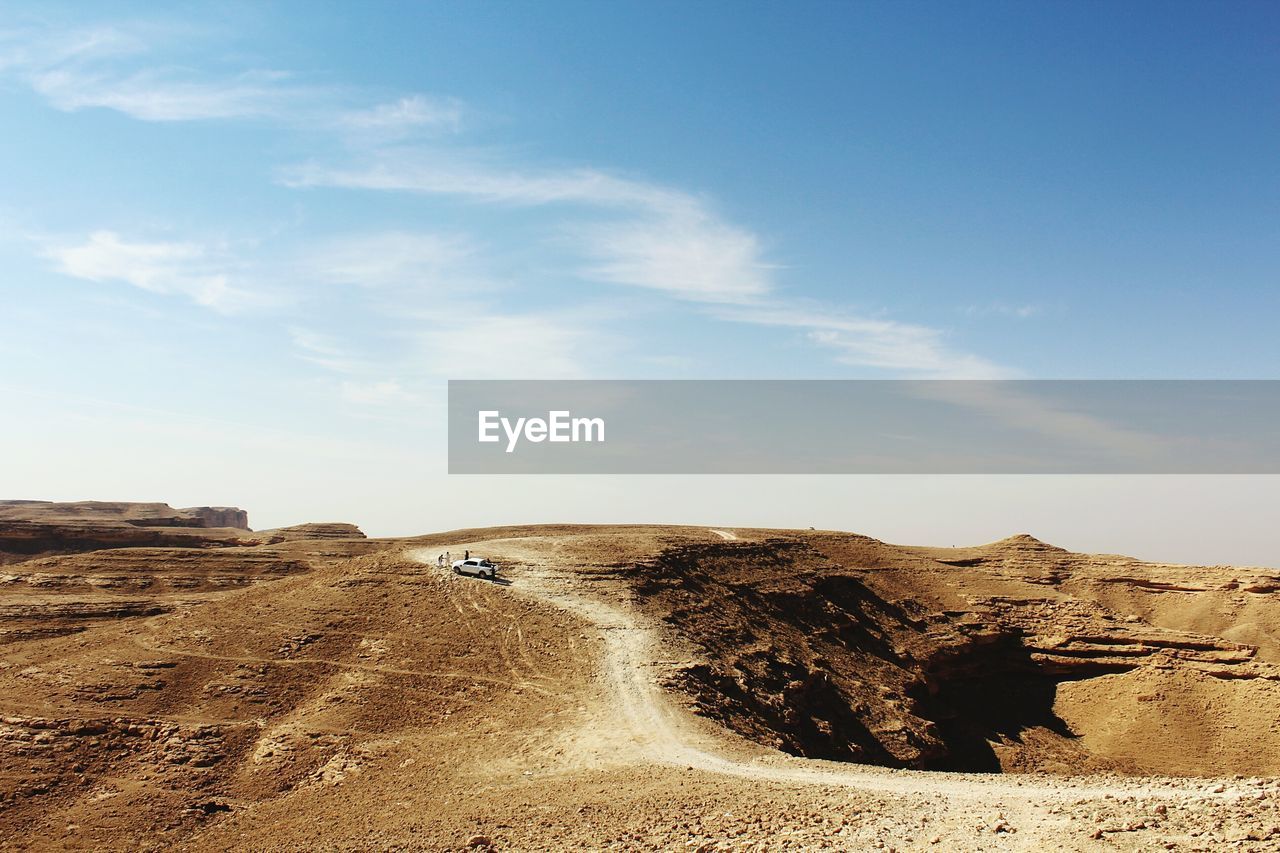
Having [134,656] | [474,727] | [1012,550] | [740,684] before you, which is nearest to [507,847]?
[474,727]

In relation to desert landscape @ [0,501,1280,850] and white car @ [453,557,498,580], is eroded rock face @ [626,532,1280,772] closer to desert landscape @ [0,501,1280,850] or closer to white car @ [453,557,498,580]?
desert landscape @ [0,501,1280,850]

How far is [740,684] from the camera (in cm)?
2947

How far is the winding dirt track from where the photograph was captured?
1569cm

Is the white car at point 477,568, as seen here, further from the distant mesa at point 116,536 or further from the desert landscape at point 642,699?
the distant mesa at point 116,536

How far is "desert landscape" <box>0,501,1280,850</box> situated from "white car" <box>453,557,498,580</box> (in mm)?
559

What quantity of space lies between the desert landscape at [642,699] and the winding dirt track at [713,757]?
0.15 metres

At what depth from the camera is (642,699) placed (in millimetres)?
25531

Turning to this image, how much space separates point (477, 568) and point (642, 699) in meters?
13.9

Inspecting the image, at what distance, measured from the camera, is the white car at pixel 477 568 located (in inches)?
1442

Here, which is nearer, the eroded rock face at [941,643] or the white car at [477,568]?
the eroded rock face at [941,643]

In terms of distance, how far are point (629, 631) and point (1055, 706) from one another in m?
28.9

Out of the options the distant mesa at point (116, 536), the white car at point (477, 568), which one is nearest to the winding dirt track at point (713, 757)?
the white car at point (477, 568)

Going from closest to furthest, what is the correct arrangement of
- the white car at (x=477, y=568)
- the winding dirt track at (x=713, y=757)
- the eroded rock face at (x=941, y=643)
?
the winding dirt track at (x=713, y=757), the eroded rock face at (x=941, y=643), the white car at (x=477, y=568)

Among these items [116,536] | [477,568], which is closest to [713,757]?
[477,568]
